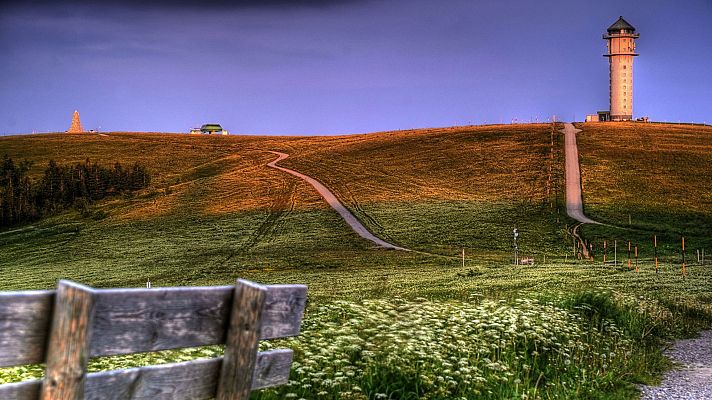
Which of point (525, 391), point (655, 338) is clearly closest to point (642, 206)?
point (655, 338)

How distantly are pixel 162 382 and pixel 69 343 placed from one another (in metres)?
0.81

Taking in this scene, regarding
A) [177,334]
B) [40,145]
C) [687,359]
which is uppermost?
[40,145]

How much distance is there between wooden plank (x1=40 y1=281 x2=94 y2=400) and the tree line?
96025 millimetres

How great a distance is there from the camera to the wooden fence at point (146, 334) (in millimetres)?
5023

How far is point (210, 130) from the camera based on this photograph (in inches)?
6767

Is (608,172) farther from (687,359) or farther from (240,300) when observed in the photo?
(240,300)

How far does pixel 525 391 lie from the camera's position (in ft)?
40.9

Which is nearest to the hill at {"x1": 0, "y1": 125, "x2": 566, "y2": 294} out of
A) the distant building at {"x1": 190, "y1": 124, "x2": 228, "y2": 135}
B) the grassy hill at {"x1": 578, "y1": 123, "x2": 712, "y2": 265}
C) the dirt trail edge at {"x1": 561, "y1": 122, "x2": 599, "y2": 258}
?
the dirt trail edge at {"x1": 561, "y1": 122, "x2": 599, "y2": 258}

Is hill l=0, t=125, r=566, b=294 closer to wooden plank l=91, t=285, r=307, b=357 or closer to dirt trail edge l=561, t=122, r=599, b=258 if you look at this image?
dirt trail edge l=561, t=122, r=599, b=258

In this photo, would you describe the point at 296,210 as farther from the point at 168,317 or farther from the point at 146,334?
the point at 146,334

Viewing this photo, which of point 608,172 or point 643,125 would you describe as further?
point 643,125

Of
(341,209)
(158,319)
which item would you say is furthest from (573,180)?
(158,319)

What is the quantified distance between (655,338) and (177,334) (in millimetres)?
15598

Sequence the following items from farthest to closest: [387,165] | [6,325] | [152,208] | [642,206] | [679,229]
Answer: [387,165]
[152,208]
[642,206]
[679,229]
[6,325]
